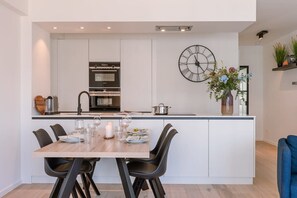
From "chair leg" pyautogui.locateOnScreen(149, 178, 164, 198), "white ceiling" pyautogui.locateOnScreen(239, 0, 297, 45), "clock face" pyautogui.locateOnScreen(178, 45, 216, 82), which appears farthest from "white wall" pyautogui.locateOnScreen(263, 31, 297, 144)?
"chair leg" pyautogui.locateOnScreen(149, 178, 164, 198)

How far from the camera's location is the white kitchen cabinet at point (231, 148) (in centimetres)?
387

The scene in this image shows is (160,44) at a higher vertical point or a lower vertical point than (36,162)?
higher

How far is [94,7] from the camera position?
3.89 metres

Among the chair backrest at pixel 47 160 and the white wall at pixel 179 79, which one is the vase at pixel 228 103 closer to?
the white wall at pixel 179 79

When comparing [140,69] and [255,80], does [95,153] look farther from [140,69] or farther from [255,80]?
[255,80]

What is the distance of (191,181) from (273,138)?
4.08m

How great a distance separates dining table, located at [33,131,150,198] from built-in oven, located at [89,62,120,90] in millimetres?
2916

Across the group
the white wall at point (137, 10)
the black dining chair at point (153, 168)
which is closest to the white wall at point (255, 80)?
the white wall at point (137, 10)

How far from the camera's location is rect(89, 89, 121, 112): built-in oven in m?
5.57

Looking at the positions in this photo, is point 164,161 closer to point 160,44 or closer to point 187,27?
point 187,27

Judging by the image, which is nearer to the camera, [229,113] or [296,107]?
[229,113]

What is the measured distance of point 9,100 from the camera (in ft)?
12.1

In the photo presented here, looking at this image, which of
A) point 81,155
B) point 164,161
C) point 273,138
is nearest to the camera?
point 81,155

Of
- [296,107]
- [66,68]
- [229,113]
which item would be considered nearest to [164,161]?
[229,113]
